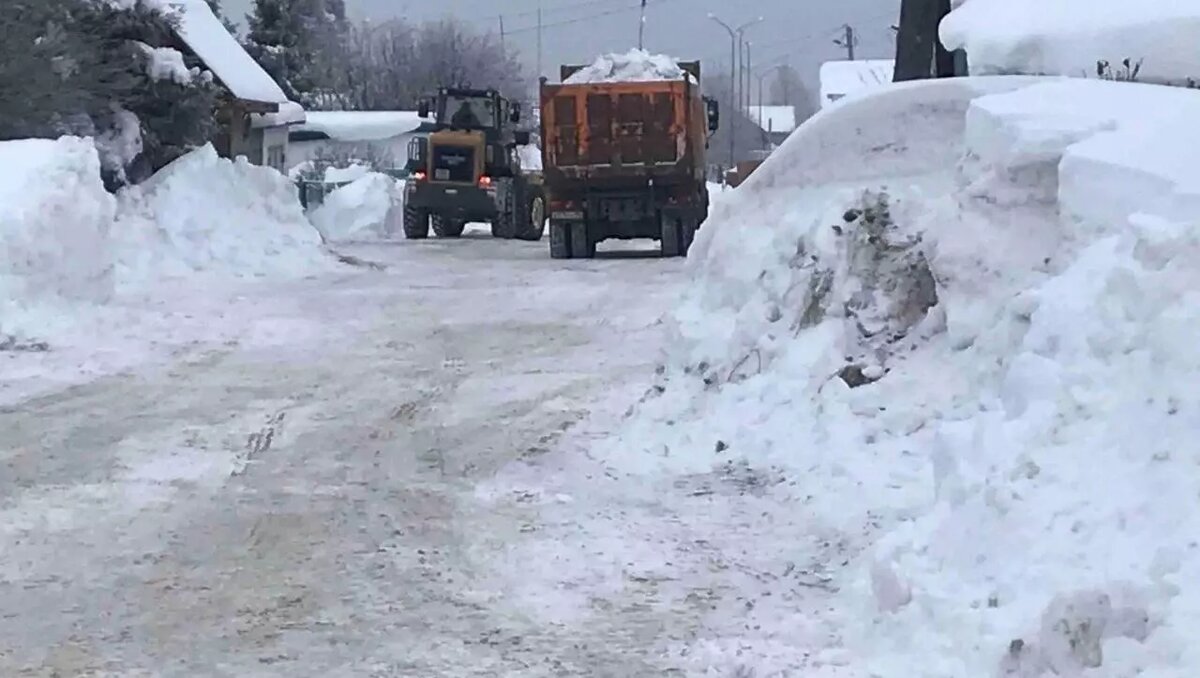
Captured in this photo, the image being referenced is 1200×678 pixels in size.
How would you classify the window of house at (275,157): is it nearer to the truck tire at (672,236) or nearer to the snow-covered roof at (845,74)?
the truck tire at (672,236)

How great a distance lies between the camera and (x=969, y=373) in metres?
8.18

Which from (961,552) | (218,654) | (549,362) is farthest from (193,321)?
(961,552)

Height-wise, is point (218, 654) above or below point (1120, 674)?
below

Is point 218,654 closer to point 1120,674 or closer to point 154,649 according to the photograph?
point 154,649

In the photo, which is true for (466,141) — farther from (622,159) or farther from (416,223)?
(622,159)

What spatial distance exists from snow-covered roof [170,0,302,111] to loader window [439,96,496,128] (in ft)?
12.1

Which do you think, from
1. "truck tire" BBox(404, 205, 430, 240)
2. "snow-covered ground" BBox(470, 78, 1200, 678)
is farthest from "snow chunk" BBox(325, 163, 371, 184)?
"snow-covered ground" BBox(470, 78, 1200, 678)

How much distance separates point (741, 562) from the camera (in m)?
7.12

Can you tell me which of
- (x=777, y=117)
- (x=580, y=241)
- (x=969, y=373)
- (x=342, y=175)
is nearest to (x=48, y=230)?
(x=969, y=373)

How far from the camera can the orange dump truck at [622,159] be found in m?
26.2

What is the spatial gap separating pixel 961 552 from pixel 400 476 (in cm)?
401

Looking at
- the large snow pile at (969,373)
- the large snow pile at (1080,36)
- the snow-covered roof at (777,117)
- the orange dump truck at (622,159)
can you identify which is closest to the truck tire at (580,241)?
the orange dump truck at (622,159)

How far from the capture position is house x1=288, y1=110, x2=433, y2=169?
65.7 m

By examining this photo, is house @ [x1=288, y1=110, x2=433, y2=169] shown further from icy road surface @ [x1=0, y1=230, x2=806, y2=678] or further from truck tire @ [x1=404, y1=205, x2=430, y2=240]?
icy road surface @ [x1=0, y1=230, x2=806, y2=678]
